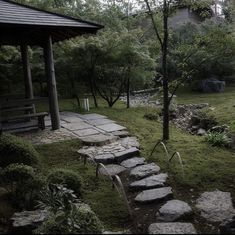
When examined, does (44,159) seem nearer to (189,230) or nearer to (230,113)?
(189,230)

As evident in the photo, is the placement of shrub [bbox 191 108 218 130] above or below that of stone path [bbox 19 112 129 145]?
below

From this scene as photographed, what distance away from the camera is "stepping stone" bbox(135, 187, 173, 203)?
15.5ft

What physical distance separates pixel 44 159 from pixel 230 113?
22.4ft

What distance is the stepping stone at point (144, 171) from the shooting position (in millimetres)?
5680

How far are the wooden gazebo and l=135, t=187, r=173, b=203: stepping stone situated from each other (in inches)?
169

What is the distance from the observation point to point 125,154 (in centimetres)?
664

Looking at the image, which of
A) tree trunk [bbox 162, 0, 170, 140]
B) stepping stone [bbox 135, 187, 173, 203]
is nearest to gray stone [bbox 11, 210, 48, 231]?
stepping stone [bbox 135, 187, 173, 203]

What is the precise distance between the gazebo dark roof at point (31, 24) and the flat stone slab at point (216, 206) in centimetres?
496

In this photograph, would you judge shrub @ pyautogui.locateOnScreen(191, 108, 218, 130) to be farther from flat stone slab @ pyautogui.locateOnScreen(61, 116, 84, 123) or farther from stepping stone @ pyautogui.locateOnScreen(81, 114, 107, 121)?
flat stone slab @ pyautogui.locateOnScreen(61, 116, 84, 123)

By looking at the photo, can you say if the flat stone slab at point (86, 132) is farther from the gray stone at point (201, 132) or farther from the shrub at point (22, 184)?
the shrub at point (22, 184)

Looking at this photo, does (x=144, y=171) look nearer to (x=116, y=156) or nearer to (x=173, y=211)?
(x=116, y=156)

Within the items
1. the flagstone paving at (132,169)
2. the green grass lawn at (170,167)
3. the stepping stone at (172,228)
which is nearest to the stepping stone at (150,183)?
the flagstone paving at (132,169)

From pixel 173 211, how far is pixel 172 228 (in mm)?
559

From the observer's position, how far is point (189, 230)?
12.2 feet
